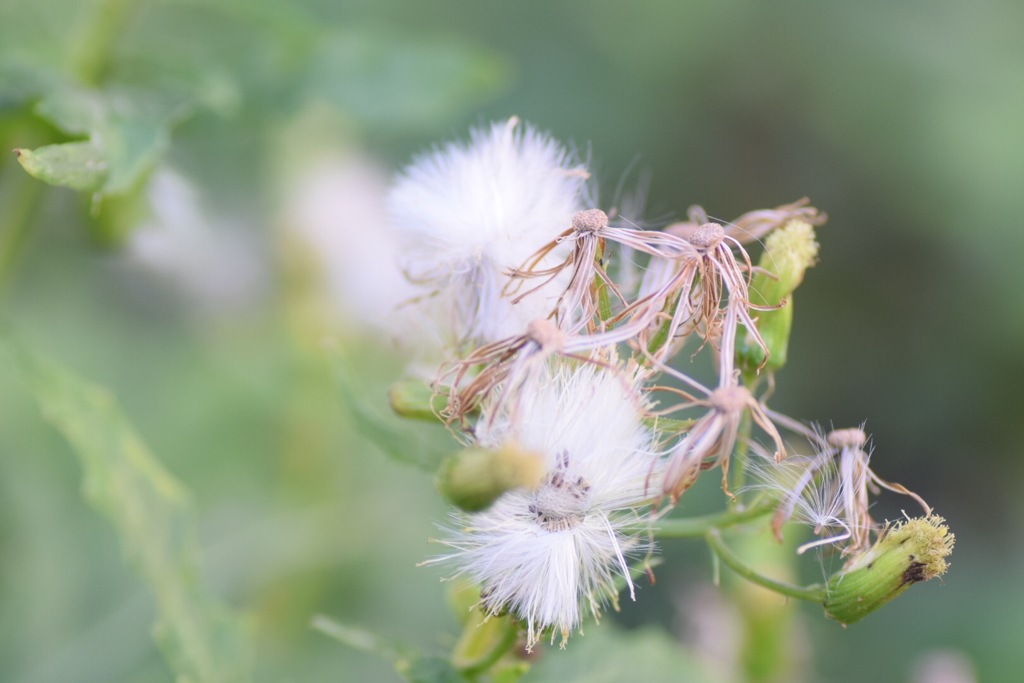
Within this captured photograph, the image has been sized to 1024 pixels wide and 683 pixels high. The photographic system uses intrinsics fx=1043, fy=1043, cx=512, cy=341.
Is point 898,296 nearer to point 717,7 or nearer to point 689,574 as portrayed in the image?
point 717,7

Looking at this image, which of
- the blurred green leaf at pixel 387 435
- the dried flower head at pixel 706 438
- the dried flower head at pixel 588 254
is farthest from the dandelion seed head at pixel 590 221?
the blurred green leaf at pixel 387 435

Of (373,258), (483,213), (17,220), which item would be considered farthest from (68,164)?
(373,258)

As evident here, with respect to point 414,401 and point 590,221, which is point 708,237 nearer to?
point 590,221

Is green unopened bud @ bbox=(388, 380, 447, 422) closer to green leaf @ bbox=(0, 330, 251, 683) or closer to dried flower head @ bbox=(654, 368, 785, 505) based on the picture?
dried flower head @ bbox=(654, 368, 785, 505)

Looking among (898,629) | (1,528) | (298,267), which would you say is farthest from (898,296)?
(1,528)

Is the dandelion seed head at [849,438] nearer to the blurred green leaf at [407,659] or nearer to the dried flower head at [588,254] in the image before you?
the dried flower head at [588,254]
